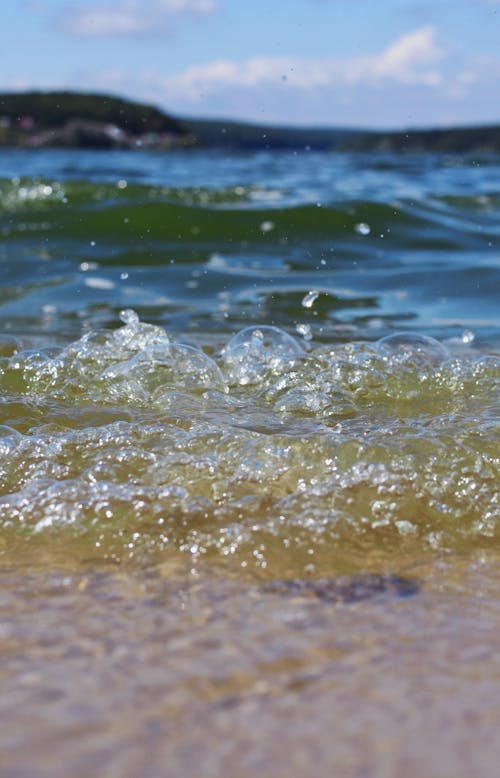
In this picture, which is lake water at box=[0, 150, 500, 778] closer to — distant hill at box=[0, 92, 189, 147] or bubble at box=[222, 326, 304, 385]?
bubble at box=[222, 326, 304, 385]

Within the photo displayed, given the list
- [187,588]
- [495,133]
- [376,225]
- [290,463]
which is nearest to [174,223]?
[376,225]

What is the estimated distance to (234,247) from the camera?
6.93 m

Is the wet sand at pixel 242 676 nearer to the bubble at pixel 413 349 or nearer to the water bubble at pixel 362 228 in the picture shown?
the bubble at pixel 413 349

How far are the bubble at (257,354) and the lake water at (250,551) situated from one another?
0.01 m

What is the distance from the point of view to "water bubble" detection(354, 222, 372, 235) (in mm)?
7273

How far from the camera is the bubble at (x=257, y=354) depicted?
3.35 metres

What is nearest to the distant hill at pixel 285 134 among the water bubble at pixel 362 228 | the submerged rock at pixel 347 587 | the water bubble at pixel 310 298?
the water bubble at pixel 362 228

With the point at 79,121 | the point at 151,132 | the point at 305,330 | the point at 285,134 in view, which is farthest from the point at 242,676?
the point at 151,132

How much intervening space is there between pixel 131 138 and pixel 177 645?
2832 centimetres

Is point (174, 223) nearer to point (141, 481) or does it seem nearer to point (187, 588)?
point (141, 481)

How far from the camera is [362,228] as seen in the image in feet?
24.2

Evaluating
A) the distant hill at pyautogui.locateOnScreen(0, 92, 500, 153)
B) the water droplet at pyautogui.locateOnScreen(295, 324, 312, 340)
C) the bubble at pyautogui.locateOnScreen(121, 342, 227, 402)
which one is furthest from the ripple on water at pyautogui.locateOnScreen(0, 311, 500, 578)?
the distant hill at pyautogui.locateOnScreen(0, 92, 500, 153)

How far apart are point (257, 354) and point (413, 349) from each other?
1.70ft

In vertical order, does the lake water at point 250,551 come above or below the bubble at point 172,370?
below
